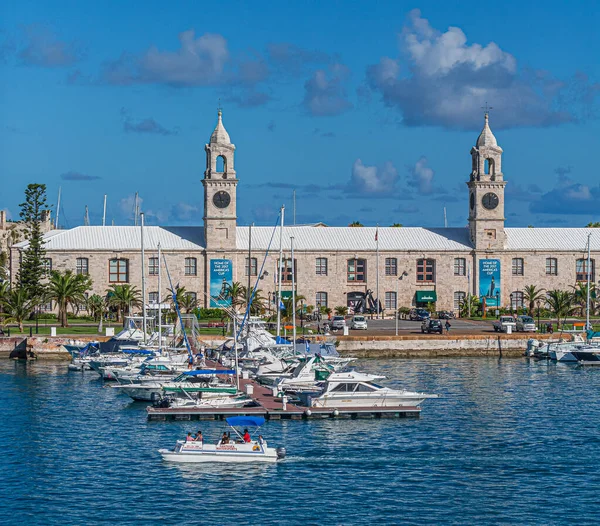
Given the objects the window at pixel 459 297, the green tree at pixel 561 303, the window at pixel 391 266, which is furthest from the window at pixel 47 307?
the green tree at pixel 561 303

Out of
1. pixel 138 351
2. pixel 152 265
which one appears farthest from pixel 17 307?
pixel 138 351

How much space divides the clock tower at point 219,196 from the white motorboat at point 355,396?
4773cm

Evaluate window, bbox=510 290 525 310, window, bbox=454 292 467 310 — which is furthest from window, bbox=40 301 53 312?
window, bbox=510 290 525 310

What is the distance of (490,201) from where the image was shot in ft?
340

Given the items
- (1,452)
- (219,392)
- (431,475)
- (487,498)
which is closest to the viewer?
(487,498)

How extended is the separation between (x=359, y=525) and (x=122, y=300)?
60480 mm

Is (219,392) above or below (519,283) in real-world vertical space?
below

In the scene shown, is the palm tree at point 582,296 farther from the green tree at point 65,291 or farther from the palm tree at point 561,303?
the green tree at point 65,291

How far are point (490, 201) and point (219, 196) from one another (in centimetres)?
2686

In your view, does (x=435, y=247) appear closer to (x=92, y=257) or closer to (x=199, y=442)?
(x=92, y=257)

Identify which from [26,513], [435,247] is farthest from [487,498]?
[435,247]

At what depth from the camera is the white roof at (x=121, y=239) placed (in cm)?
9988

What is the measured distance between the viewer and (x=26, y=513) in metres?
35.6

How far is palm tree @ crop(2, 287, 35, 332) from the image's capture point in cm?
8538
